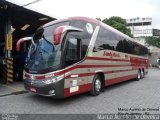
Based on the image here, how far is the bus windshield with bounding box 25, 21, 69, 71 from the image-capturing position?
26.2 ft

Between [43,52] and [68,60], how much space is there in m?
0.98

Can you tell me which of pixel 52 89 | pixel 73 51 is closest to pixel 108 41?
pixel 73 51

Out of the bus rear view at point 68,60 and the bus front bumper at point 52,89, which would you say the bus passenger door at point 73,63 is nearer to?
the bus rear view at point 68,60

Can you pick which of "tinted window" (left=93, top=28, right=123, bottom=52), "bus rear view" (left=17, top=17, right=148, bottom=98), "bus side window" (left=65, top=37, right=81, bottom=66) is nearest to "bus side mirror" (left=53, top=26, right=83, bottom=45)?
"bus rear view" (left=17, top=17, right=148, bottom=98)

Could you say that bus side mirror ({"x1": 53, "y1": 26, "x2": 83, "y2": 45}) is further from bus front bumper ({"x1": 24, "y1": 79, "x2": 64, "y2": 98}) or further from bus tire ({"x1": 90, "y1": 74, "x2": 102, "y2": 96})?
bus tire ({"x1": 90, "y1": 74, "x2": 102, "y2": 96})

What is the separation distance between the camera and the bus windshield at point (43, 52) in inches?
314

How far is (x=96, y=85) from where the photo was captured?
1006cm

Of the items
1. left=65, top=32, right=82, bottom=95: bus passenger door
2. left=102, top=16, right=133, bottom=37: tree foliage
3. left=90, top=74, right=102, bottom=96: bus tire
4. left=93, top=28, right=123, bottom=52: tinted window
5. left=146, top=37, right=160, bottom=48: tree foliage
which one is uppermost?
left=102, top=16, right=133, bottom=37: tree foliage

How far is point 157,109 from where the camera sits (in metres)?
7.79

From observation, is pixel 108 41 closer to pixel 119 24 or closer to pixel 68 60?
pixel 68 60

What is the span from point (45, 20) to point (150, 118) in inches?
425

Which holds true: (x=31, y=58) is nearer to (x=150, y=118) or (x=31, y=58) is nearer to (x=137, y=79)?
(x=150, y=118)

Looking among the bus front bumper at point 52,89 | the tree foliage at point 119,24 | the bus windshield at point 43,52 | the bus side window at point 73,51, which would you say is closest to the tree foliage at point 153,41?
the tree foliage at point 119,24

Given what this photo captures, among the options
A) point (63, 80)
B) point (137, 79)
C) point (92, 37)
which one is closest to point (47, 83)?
point (63, 80)
